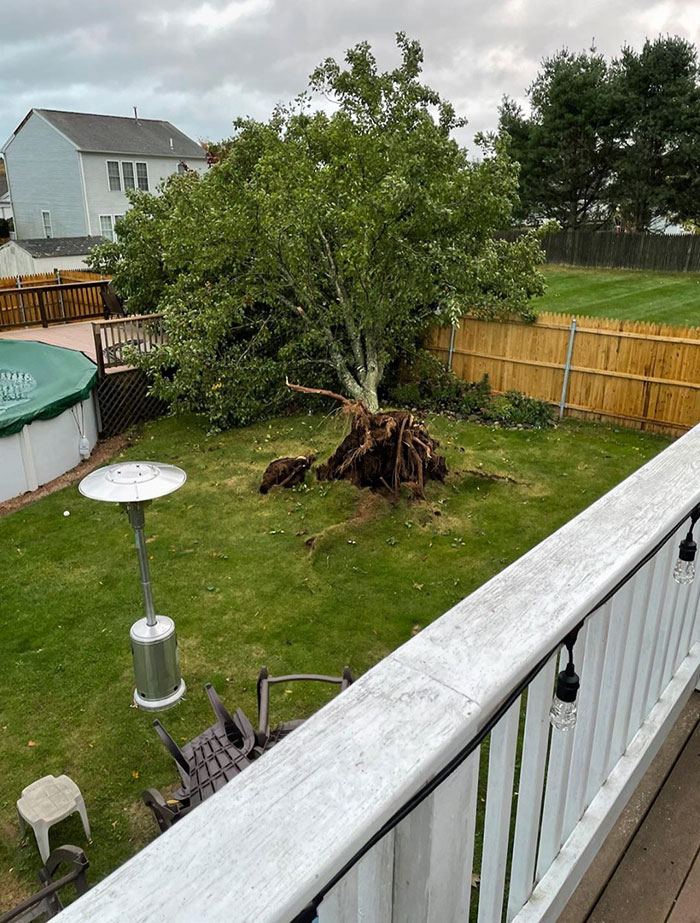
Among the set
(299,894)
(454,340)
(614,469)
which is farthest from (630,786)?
(454,340)

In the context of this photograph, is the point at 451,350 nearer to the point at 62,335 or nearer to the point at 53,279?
the point at 62,335

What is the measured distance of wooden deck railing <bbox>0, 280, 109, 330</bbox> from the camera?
16.1 metres

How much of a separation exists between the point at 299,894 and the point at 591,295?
76.5ft

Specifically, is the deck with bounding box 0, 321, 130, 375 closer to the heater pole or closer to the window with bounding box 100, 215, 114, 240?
the heater pole

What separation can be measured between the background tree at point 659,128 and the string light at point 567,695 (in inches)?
1254

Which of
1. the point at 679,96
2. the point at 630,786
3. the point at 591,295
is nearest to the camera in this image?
the point at 630,786

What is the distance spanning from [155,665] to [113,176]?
29190 mm

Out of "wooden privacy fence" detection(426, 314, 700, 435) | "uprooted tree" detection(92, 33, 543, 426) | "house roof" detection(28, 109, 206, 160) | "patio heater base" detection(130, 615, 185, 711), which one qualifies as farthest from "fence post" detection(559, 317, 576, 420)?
"house roof" detection(28, 109, 206, 160)

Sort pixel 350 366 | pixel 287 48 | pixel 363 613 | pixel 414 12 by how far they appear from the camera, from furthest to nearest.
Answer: pixel 287 48
pixel 414 12
pixel 350 366
pixel 363 613

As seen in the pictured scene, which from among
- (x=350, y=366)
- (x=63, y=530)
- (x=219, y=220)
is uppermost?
(x=219, y=220)

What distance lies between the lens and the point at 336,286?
A: 33.4ft

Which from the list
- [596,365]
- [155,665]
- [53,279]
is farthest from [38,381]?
[53,279]

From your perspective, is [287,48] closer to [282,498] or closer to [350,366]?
[350,366]

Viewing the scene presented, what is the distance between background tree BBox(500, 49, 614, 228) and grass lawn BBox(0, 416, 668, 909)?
24.0 m
